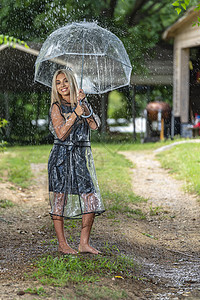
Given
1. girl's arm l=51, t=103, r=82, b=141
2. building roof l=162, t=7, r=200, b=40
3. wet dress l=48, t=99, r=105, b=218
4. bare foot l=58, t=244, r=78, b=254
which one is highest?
building roof l=162, t=7, r=200, b=40

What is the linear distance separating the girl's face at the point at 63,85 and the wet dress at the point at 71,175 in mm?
130

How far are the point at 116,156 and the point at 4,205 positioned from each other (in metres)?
6.05

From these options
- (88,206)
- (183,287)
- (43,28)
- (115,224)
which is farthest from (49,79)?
(43,28)

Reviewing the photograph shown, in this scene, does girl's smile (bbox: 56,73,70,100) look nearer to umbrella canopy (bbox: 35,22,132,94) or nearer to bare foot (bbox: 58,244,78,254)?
umbrella canopy (bbox: 35,22,132,94)

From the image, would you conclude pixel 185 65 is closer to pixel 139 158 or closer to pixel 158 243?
pixel 139 158

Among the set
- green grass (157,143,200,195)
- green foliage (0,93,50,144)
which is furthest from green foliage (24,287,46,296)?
green foliage (0,93,50,144)

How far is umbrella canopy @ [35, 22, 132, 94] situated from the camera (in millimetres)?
4848

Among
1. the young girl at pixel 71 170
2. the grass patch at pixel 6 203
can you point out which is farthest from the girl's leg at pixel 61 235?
the grass patch at pixel 6 203

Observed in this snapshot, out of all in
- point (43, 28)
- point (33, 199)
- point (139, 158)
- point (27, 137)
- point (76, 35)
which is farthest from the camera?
point (27, 137)

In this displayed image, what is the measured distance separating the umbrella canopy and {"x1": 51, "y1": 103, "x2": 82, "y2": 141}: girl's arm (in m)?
0.51

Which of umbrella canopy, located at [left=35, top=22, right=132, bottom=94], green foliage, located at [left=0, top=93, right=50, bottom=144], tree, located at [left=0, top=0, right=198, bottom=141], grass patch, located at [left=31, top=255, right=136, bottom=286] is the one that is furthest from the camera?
green foliage, located at [left=0, top=93, right=50, bottom=144]

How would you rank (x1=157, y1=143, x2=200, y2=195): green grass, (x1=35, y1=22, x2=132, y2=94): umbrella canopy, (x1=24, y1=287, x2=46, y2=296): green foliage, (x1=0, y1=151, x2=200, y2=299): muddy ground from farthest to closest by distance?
1. (x1=157, y1=143, x2=200, y2=195): green grass
2. (x1=35, y1=22, x2=132, y2=94): umbrella canopy
3. (x1=0, y1=151, x2=200, y2=299): muddy ground
4. (x1=24, y1=287, x2=46, y2=296): green foliage

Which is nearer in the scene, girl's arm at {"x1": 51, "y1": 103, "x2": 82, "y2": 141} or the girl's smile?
girl's arm at {"x1": 51, "y1": 103, "x2": 82, "y2": 141}

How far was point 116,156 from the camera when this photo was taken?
1295cm
